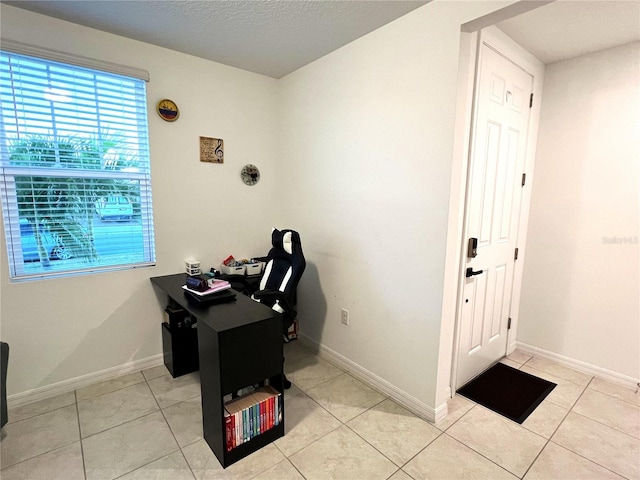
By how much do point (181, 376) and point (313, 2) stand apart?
8.88 ft

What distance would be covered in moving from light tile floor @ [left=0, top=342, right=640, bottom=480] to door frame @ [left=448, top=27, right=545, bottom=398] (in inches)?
18.1

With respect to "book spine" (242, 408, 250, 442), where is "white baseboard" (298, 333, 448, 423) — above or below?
below

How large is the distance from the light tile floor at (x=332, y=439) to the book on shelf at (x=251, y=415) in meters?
0.12

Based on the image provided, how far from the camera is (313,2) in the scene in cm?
181

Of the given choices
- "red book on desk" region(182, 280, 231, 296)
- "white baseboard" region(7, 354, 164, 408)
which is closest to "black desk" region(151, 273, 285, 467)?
"red book on desk" region(182, 280, 231, 296)

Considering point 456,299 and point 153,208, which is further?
point 153,208

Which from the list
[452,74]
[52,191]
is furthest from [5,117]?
[452,74]

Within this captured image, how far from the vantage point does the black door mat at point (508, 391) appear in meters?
2.12

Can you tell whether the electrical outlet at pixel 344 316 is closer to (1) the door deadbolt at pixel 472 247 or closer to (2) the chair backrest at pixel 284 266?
(2) the chair backrest at pixel 284 266

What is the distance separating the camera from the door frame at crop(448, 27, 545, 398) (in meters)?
1.77

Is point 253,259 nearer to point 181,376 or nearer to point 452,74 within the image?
point 181,376

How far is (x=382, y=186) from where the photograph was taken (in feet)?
7.14

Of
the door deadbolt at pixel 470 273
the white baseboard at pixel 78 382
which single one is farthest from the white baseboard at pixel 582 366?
the white baseboard at pixel 78 382

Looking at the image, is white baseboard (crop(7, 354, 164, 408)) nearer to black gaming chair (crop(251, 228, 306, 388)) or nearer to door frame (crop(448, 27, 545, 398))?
black gaming chair (crop(251, 228, 306, 388))
